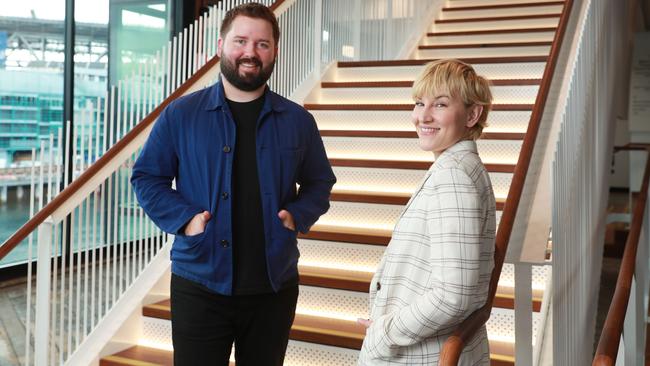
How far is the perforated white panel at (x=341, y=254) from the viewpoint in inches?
152

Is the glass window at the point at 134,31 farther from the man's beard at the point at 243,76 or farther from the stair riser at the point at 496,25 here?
the man's beard at the point at 243,76

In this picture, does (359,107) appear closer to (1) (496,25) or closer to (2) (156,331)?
(2) (156,331)

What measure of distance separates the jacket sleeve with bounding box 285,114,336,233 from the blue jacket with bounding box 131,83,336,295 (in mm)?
10

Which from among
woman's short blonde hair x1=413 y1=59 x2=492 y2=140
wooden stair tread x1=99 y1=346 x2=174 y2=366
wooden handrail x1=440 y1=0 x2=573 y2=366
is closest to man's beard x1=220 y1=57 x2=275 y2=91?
woman's short blonde hair x1=413 y1=59 x2=492 y2=140

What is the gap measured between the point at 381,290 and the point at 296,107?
2.43ft

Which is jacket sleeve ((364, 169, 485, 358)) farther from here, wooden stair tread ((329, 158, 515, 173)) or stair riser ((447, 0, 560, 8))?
stair riser ((447, 0, 560, 8))

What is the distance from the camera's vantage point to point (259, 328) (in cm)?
204

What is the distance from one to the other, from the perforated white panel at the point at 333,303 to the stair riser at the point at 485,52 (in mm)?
3156

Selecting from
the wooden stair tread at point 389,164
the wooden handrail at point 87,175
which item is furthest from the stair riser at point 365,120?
the wooden handrail at point 87,175

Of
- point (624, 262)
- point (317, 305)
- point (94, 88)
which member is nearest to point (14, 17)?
point (94, 88)

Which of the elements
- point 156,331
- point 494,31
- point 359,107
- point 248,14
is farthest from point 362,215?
point 494,31

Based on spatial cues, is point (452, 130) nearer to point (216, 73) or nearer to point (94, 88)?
point (216, 73)

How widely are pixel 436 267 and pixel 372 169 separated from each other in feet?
9.96

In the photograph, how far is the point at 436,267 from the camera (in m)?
1.46
